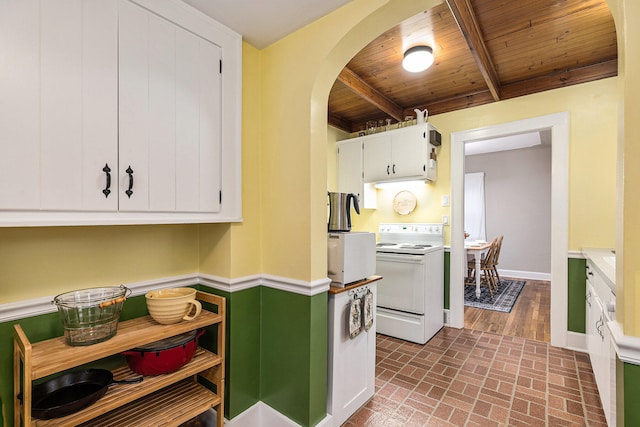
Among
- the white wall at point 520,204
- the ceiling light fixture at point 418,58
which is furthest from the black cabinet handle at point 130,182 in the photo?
the white wall at point 520,204

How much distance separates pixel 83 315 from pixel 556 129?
3.73m

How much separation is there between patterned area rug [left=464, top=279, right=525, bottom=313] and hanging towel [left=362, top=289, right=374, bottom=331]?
111 inches

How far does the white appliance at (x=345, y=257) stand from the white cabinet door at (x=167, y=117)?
2.29ft

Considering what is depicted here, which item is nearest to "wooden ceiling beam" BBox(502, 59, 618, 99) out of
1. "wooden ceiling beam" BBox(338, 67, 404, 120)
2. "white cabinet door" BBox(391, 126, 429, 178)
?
"white cabinet door" BBox(391, 126, 429, 178)

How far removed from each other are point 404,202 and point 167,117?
2876 millimetres

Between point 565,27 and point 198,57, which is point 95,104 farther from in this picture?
point 565,27

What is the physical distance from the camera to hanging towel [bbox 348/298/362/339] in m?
1.79

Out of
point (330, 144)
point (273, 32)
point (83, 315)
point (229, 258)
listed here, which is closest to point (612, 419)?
point (229, 258)

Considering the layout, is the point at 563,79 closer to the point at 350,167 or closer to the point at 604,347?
the point at 350,167

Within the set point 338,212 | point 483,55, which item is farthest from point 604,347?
point 483,55

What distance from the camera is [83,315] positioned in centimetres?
123

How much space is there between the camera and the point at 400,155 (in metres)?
3.38

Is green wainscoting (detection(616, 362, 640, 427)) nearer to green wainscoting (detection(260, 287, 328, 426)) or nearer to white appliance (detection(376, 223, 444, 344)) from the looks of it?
green wainscoting (detection(260, 287, 328, 426))

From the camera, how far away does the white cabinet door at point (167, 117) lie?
1.28 meters
